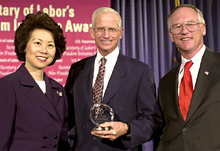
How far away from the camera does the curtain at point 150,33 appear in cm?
382

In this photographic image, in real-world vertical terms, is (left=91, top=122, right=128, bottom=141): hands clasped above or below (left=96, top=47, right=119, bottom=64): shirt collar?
below

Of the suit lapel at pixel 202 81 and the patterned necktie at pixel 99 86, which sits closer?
the suit lapel at pixel 202 81

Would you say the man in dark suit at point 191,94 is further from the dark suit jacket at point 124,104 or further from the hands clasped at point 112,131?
the hands clasped at point 112,131

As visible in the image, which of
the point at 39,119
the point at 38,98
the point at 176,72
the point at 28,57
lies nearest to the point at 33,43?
the point at 28,57

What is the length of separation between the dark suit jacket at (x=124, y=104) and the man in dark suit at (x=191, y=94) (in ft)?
0.50

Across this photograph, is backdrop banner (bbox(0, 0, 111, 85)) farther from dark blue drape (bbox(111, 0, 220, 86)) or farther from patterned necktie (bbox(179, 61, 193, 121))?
patterned necktie (bbox(179, 61, 193, 121))

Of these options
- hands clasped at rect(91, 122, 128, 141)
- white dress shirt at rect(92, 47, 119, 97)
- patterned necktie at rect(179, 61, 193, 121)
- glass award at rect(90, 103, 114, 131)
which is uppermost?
white dress shirt at rect(92, 47, 119, 97)

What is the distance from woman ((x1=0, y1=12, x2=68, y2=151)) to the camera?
1.78 metres

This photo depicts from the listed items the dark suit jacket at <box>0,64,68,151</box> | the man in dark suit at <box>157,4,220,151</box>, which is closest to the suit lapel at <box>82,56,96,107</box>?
the dark suit jacket at <box>0,64,68,151</box>

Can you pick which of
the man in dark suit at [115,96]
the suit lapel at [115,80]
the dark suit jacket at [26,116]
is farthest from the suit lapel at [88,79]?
the dark suit jacket at [26,116]

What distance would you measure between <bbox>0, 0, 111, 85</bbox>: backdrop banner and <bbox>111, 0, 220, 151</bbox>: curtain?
1.22 ft

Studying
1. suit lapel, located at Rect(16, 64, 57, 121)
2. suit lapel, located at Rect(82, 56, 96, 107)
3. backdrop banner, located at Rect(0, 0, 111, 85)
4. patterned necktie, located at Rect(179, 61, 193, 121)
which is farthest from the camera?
backdrop banner, located at Rect(0, 0, 111, 85)

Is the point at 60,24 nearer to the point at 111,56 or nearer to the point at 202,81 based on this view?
the point at 111,56

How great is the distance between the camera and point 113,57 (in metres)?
2.32
